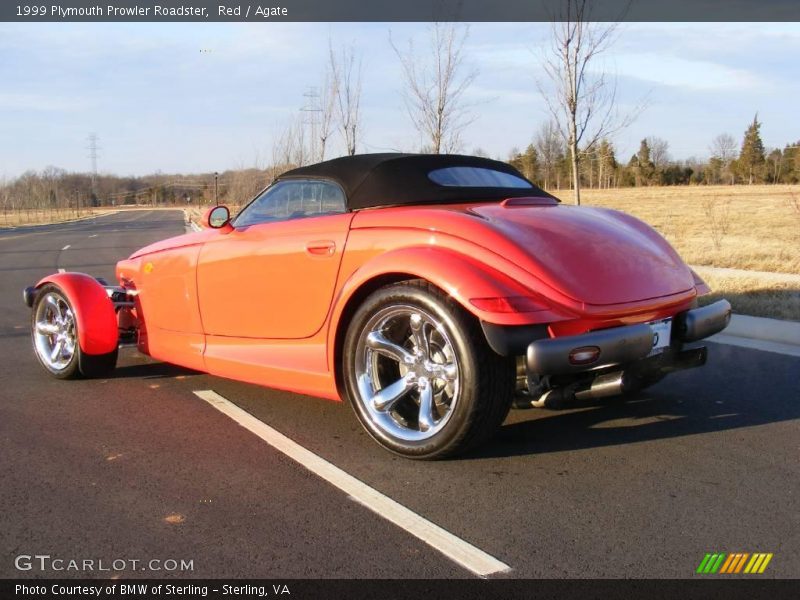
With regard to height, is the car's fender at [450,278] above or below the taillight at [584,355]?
above

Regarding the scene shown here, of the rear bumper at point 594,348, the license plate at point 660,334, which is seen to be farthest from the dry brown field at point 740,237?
the rear bumper at point 594,348

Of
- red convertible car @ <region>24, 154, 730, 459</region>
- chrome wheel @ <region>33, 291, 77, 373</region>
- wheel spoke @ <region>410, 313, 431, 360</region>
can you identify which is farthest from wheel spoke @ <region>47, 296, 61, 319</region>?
wheel spoke @ <region>410, 313, 431, 360</region>

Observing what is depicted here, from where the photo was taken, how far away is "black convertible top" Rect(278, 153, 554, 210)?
4.07 metres

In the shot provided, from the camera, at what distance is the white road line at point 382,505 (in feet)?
8.57

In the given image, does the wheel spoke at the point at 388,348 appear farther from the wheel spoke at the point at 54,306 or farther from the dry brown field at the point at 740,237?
the dry brown field at the point at 740,237

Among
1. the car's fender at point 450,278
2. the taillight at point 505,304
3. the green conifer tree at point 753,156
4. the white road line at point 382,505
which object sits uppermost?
the green conifer tree at point 753,156

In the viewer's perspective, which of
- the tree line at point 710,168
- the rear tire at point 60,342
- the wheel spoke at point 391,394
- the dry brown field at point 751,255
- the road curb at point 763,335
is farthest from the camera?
the tree line at point 710,168

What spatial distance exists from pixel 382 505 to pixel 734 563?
1362mm

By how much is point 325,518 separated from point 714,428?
2322mm

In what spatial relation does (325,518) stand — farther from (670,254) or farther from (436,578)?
(670,254)

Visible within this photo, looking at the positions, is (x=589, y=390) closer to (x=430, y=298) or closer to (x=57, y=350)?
(x=430, y=298)

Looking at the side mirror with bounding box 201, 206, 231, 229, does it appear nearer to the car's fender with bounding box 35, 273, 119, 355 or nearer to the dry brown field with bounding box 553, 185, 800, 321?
the car's fender with bounding box 35, 273, 119, 355

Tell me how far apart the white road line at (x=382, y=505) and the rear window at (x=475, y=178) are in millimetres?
1704

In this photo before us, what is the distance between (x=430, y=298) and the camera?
3.42 metres
